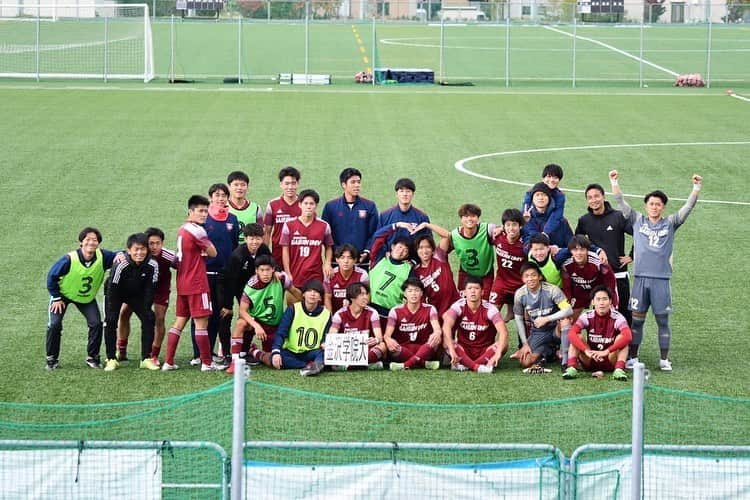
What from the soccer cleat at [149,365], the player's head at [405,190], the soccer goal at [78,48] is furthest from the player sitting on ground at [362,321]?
the soccer goal at [78,48]

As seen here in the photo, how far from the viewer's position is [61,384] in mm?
11547

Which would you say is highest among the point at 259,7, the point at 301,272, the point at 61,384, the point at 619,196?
the point at 259,7

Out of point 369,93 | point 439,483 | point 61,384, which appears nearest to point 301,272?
point 61,384

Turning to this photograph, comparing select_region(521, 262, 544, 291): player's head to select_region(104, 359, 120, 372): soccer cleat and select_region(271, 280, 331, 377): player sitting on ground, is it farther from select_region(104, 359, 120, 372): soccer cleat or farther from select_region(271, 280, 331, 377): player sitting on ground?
select_region(104, 359, 120, 372): soccer cleat

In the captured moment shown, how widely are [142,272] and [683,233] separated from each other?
982 centimetres

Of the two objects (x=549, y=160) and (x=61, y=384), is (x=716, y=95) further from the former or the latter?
(x=61, y=384)

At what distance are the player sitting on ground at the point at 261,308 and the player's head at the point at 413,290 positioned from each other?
48.4 inches

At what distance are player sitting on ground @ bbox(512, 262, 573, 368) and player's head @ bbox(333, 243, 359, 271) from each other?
66.8 inches

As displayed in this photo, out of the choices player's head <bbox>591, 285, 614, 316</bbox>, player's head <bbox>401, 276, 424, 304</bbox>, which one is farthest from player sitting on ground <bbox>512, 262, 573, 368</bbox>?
player's head <bbox>401, 276, 424, 304</bbox>

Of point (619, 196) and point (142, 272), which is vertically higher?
point (619, 196)

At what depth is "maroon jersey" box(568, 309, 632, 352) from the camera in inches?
465

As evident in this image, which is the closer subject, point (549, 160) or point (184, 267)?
point (184, 267)

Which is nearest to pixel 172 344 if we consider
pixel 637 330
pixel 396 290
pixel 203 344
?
pixel 203 344

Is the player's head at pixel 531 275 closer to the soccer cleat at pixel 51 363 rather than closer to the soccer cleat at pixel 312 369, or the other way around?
the soccer cleat at pixel 312 369
